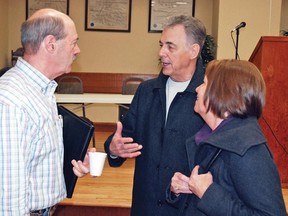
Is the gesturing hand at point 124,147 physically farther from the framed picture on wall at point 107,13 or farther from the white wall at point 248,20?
the framed picture on wall at point 107,13

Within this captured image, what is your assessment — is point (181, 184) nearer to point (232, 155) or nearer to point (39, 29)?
point (232, 155)

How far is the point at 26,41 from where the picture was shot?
1.77 meters

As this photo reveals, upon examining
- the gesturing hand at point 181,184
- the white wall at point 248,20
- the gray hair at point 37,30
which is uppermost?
the white wall at point 248,20

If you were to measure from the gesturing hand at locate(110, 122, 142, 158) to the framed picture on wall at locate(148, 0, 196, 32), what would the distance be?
19.2 ft

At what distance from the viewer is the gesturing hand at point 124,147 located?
2008 millimetres

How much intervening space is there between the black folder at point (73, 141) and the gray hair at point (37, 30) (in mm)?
373

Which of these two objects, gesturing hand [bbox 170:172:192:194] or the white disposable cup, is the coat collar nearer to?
gesturing hand [bbox 170:172:192:194]

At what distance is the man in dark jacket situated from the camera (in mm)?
2094

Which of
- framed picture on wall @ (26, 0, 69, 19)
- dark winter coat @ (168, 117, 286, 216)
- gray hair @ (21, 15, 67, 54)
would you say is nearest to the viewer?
dark winter coat @ (168, 117, 286, 216)

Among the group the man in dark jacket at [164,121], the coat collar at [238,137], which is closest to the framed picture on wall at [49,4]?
the man in dark jacket at [164,121]

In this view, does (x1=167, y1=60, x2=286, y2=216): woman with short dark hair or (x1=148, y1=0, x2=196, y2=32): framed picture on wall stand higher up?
(x1=148, y1=0, x2=196, y2=32): framed picture on wall

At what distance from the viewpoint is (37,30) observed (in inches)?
69.2

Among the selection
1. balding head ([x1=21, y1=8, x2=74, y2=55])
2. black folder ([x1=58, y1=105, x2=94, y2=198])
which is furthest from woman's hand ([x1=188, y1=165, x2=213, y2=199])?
balding head ([x1=21, y1=8, x2=74, y2=55])

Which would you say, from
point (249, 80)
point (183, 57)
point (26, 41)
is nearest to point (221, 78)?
point (249, 80)
